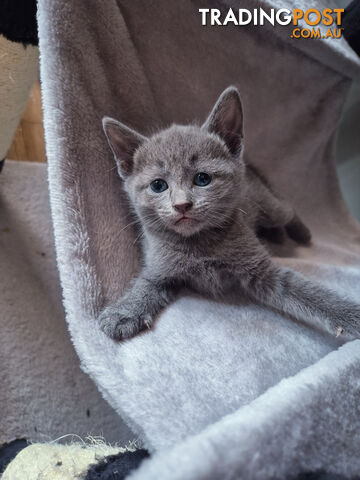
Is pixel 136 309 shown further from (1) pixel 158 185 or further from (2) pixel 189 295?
(1) pixel 158 185

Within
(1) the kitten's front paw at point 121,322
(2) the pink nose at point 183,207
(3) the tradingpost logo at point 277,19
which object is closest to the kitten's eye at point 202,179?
(2) the pink nose at point 183,207

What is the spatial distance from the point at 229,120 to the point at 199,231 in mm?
326

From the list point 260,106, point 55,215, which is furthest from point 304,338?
point 260,106

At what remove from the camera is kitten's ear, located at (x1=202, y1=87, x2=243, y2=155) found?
88 centimetres

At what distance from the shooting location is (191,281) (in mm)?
927

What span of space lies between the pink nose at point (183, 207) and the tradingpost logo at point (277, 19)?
745 mm

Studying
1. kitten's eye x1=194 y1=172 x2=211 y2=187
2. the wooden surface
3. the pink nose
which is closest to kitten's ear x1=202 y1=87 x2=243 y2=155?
Answer: kitten's eye x1=194 y1=172 x2=211 y2=187

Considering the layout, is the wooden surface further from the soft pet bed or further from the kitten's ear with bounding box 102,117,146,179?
the kitten's ear with bounding box 102,117,146,179

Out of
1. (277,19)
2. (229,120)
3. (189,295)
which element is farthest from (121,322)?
(277,19)

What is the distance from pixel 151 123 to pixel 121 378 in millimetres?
859

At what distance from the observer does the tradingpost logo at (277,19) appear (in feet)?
3.66

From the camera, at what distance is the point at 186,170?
875 millimetres

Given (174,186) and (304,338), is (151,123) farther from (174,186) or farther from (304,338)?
(304,338)

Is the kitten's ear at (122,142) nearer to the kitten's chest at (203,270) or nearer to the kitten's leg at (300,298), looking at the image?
the kitten's chest at (203,270)
